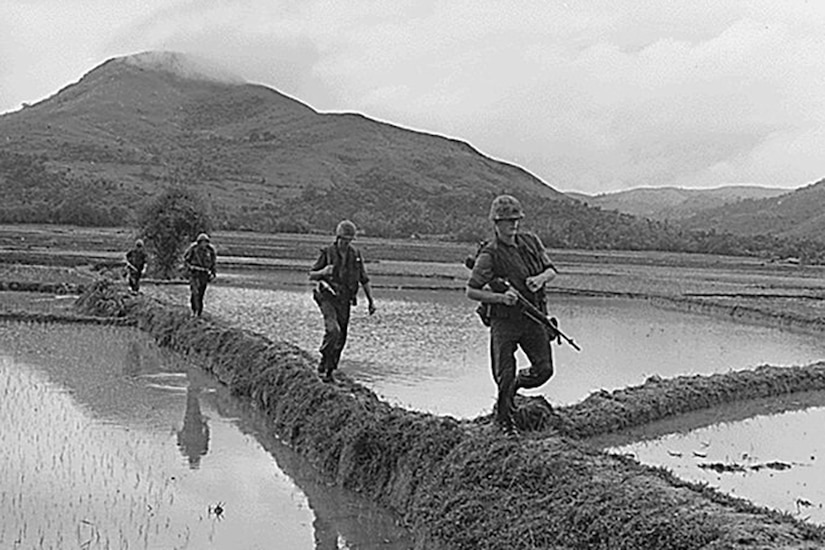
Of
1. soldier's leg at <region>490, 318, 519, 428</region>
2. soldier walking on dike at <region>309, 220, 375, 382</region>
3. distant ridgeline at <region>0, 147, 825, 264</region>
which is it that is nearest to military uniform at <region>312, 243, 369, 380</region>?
soldier walking on dike at <region>309, 220, 375, 382</region>

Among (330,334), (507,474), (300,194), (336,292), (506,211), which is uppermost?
(300,194)

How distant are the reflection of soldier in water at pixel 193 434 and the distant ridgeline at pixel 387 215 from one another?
68329mm

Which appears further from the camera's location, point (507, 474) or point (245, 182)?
point (245, 182)

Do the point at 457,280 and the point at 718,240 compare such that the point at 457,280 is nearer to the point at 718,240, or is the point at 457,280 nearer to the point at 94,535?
the point at 94,535

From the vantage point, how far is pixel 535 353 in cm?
895

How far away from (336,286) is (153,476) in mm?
3322

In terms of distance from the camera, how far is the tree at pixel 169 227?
38812 millimetres

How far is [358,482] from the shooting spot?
1025 centimetres

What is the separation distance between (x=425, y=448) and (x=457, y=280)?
111 ft

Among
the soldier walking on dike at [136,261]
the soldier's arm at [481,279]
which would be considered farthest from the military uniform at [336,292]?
the soldier walking on dike at [136,261]

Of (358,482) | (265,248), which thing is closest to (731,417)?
(358,482)

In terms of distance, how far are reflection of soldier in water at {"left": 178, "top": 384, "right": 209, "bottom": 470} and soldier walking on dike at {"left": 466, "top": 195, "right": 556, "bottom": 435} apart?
381 cm

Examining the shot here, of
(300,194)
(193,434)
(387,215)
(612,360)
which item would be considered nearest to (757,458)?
(193,434)

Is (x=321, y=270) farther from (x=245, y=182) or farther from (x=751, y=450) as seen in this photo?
(x=245, y=182)
